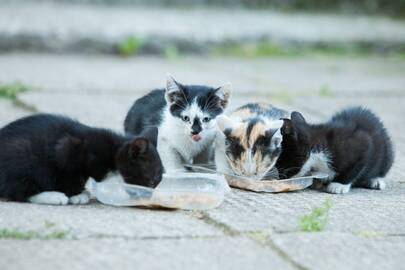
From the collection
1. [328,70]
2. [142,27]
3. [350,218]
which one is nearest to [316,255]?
[350,218]

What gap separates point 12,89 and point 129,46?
3.21 m

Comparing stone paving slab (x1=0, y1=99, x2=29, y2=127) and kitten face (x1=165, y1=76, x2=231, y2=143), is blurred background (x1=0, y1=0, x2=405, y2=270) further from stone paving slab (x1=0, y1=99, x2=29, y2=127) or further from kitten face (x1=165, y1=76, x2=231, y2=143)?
kitten face (x1=165, y1=76, x2=231, y2=143)

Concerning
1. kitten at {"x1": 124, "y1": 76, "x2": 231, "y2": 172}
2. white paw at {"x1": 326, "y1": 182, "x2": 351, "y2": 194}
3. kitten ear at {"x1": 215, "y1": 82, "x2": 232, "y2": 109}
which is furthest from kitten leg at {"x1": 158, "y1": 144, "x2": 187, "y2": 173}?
white paw at {"x1": 326, "y1": 182, "x2": 351, "y2": 194}

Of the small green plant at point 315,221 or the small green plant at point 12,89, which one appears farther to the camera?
the small green plant at point 12,89

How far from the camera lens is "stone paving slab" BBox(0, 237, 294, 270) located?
337cm

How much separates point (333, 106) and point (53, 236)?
4.91 m

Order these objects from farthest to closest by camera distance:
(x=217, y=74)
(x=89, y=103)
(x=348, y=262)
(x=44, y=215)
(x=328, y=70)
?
(x=328, y=70) → (x=217, y=74) → (x=89, y=103) → (x=44, y=215) → (x=348, y=262)

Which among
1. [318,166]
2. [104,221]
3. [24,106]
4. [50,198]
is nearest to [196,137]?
[318,166]

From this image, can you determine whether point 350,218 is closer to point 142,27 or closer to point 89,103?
point 89,103

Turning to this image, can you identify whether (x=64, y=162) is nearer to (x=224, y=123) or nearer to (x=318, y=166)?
(x=224, y=123)

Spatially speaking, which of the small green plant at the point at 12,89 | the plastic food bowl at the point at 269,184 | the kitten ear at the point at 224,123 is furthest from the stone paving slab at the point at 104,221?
the small green plant at the point at 12,89

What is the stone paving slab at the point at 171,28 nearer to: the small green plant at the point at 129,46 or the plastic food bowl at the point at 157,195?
the small green plant at the point at 129,46

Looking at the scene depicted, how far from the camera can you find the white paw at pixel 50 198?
449cm

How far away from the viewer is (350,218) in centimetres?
433
